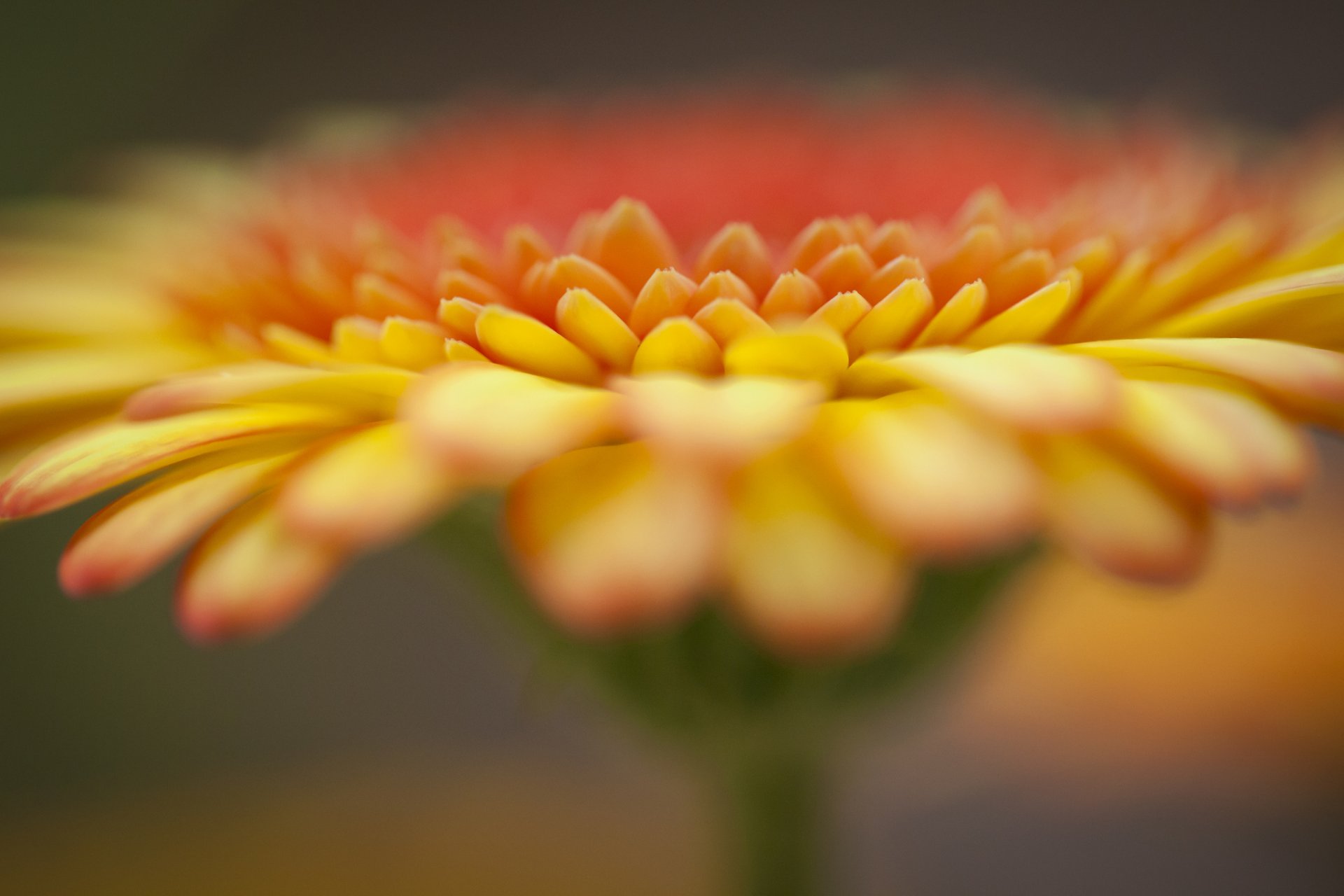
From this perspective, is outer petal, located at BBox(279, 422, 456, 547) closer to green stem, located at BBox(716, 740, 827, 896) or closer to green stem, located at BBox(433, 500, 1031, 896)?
green stem, located at BBox(433, 500, 1031, 896)

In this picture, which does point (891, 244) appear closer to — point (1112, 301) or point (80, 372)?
point (1112, 301)

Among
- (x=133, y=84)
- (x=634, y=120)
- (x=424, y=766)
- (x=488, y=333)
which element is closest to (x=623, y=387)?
(x=488, y=333)

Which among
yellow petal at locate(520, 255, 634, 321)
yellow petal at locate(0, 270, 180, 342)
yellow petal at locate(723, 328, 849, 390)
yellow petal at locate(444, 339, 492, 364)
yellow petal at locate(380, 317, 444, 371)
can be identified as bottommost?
yellow petal at locate(723, 328, 849, 390)

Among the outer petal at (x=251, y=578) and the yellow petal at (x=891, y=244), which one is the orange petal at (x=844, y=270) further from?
the outer petal at (x=251, y=578)

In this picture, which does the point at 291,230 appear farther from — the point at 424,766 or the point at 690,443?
the point at 424,766

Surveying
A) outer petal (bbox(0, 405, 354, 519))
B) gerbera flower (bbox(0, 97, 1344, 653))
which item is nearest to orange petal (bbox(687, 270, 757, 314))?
gerbera flower (bbox(0, 97, 1344, 653))

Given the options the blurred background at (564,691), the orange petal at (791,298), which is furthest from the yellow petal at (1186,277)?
the blurred background at (564,691)
